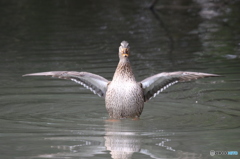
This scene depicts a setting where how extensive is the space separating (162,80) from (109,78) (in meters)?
2.67

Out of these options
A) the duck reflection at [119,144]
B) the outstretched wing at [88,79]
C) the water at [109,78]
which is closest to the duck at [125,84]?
the outstretched wing at [88,79]

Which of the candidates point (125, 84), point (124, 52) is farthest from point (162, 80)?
point (124, 52)

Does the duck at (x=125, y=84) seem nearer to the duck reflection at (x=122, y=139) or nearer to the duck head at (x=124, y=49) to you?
the duck head at (x=124, y=49)

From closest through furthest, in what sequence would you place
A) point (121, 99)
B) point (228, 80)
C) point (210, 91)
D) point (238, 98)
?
point (121, 99) → point (238, 98) → point (210, 91) → point (228, 80)

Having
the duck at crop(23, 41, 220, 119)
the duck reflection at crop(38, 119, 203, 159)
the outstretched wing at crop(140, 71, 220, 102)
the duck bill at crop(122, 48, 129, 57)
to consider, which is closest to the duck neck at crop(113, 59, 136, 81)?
the duck at crop(23, 41, 220, 119)

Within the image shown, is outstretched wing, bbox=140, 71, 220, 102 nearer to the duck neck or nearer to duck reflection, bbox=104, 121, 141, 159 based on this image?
the duck neck

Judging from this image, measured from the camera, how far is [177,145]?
736 cm

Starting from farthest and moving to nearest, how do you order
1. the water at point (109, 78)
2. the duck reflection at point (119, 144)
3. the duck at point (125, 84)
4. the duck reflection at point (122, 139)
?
the duck at point (125, 84) < the water at point (109, 78) < the duck reflection at point (122, 139) < the duck reflection at point (119, 144)

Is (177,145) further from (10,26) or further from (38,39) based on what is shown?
(10,26)

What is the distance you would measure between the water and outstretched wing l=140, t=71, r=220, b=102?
36 centimetres

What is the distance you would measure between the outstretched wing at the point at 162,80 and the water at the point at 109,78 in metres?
0.36

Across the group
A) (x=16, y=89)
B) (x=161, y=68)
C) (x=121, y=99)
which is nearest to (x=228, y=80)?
(x=161, y=68)

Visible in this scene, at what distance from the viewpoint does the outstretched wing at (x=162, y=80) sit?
9.19 m

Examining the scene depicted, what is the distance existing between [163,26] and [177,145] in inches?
542
